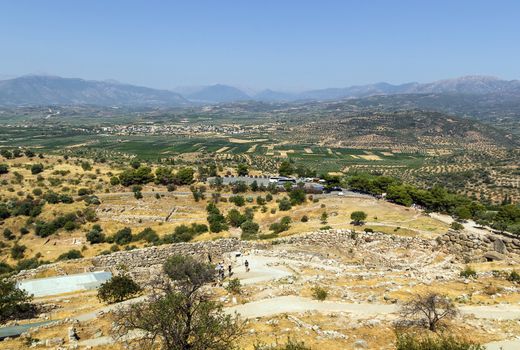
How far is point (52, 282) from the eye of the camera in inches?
1128

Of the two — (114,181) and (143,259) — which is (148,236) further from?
(114,181)

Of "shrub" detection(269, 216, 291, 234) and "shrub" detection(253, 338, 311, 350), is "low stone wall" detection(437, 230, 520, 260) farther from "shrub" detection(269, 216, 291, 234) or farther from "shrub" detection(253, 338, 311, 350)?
"shrub" detection(253, 338, 311, 350)

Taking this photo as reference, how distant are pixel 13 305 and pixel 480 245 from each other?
3499 centimetres

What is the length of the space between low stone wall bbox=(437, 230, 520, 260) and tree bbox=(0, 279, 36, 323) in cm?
3281

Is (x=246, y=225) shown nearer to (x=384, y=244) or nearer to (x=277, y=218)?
(x=277, y=218)

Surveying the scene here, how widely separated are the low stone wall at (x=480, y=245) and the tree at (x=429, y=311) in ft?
47.6

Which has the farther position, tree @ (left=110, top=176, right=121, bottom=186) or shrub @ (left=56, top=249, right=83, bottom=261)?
tree @ (left=110, top=176, right=121, bottom=186)

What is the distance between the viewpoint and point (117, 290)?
78.7 feet

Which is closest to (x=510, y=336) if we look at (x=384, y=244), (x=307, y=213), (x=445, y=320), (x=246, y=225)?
(x=445, y=320)

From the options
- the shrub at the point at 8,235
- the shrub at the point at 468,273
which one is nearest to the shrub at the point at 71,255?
the shrub at the point at 8,235

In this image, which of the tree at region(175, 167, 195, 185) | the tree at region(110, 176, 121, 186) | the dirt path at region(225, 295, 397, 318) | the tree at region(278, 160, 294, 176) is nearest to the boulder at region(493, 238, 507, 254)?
the dirt path at region(225, 295, 397, 318)

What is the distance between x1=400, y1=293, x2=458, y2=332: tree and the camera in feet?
56.9

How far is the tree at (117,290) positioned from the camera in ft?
78.6

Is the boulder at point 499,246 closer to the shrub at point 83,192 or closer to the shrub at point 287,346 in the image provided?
the shrub at point 287,346
